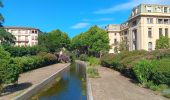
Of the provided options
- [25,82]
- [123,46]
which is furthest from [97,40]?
[25,82]

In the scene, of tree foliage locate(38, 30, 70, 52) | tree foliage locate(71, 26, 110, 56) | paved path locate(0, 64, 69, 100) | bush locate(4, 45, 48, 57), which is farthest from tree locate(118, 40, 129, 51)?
paved path locate(0, 64, 69, 100)

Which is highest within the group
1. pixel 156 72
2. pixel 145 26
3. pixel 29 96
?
pixel 145 26

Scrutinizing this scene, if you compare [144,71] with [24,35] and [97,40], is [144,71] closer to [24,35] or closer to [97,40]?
[97,40]

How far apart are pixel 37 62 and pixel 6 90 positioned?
2275cm

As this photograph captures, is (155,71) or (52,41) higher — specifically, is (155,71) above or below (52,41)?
below

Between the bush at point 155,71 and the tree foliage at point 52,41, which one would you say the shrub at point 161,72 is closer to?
the bush at point 155,71

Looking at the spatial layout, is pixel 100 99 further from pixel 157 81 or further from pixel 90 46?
pixel 90 46

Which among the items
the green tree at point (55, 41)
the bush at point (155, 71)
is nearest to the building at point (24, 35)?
the green tree at point (55, 41)

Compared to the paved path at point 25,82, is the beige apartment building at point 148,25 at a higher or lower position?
higher

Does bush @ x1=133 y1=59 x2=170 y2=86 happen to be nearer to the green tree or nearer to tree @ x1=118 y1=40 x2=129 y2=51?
the green tree

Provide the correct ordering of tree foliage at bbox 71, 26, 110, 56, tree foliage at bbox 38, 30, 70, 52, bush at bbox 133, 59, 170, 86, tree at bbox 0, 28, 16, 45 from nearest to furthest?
1. bush at bbox 133, 59, 170, 86
2. tree at bbox 0, 28, 16, 45
3. tree foliage at bbox 38, 30, 70, 52
4. tree foliage at bbox 71, 26, 110, 56

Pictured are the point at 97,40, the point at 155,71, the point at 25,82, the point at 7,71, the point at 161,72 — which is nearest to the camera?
the point at 7,71

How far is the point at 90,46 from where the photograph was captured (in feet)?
263

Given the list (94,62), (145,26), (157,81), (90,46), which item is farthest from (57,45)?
(157,81)
